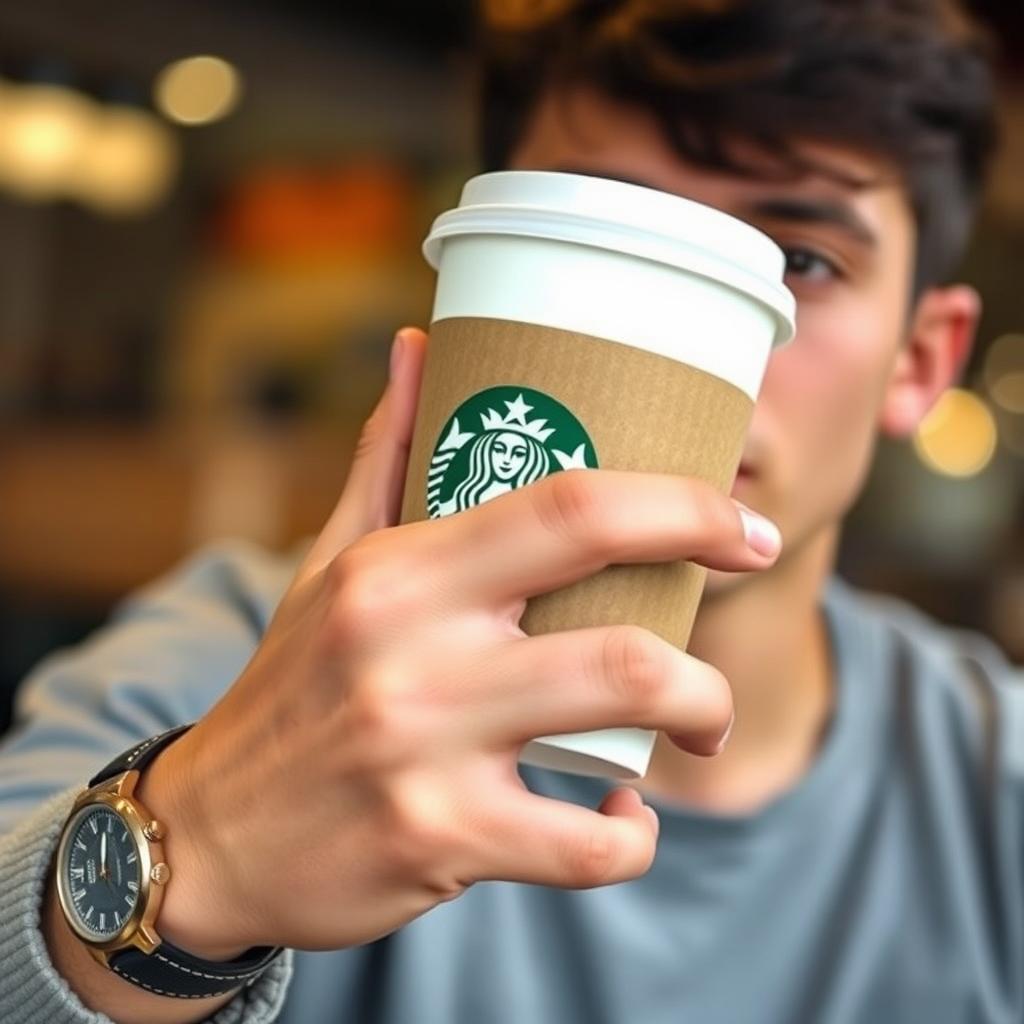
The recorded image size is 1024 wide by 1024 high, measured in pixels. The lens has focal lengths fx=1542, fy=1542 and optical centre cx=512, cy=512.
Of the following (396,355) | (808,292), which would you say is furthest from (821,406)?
(396,355)

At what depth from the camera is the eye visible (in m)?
1.29

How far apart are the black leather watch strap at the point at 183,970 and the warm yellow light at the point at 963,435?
4.73 metres

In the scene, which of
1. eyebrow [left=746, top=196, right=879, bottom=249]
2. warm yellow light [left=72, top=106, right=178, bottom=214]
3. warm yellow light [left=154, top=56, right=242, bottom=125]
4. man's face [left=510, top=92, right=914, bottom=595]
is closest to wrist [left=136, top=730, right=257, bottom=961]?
man's face [left=510, top=92, right=914, bottom=595]

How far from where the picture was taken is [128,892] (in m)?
0.70

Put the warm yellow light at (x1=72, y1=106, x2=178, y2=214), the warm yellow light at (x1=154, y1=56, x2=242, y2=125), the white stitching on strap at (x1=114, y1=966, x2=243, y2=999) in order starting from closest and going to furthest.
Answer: the white stitching on strap at (x1=114, y1=966, x2=243, y2=999) < the warm yellow light at (x1=154, y1=56, x2=242, y2=125) < the warm yellow light at (x1=72, y1=106, x2=178, y2=214)

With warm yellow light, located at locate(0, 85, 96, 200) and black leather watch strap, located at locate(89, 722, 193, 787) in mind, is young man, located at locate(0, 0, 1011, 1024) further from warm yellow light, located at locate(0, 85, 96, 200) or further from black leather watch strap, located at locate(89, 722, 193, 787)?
warm yellow light, located at locate(0, 85, 96, 200)

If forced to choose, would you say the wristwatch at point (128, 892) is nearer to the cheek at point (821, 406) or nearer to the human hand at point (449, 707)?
the human hand at point (449, 707)

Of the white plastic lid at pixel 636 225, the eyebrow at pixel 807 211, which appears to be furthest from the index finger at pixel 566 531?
the eyebrow at pixel 807 211

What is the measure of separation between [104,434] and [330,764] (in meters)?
5.90

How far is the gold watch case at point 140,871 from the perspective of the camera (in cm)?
69

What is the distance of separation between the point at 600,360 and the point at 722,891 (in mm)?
744

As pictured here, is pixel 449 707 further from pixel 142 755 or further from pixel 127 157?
pixel 127 157

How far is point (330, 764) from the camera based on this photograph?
2.03 feet

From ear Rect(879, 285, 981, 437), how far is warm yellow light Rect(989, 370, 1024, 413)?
3.81m
